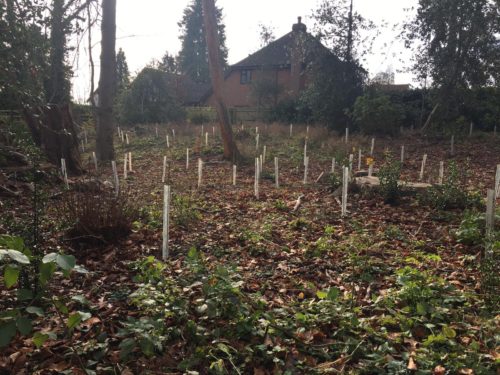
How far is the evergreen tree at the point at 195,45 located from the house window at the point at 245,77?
10.4 m

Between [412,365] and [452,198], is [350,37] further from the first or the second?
[412,365]

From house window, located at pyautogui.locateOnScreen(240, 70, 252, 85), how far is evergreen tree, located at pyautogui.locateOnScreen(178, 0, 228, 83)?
1037 centimetres

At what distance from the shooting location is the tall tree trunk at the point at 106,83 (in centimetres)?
1328

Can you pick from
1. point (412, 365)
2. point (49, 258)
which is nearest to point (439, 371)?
point (412, 365)

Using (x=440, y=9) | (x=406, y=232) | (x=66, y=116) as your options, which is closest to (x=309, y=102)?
(x=440, y=9)

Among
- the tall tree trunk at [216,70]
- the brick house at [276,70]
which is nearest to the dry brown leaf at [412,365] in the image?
the tall tree trunk at [216,70]

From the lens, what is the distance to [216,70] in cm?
1415

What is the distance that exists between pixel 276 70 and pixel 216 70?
61.2 ft

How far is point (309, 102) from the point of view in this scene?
23.2 m

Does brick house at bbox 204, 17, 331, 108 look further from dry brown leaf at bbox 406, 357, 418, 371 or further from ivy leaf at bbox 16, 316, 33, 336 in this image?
ivy leaf at bbox 16, 316, 33, 336

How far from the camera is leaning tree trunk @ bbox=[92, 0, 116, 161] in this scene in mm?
13281

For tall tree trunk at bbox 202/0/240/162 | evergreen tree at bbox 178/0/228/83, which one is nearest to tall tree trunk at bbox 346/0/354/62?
tall tree trunk at bbox 202/0/240/162

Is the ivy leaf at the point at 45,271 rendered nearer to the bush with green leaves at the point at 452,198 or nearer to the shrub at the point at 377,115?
the bush with green leaves at the point at 452,198

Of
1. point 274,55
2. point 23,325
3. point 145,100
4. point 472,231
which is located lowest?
point 472,231
